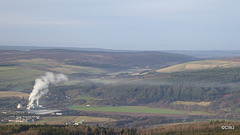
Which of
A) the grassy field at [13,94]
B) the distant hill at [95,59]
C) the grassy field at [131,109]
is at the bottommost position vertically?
the grassy field at [131,109]

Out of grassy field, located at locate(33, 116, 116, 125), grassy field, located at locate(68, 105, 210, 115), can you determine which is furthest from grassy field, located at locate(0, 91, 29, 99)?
grassy field, located at locate(33, 116, 116, 125)

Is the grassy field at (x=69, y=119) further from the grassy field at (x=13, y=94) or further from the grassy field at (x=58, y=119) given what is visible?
the grassy field at (x=13, y=94)

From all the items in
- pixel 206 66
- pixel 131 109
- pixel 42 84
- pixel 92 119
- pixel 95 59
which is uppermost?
pixel 206 66

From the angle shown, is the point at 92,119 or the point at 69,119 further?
the point at 92,119

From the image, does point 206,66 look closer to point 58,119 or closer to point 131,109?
point 131,109

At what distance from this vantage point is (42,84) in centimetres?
9288

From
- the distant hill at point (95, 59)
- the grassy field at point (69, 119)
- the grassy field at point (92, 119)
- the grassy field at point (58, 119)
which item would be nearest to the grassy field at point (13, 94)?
the grassy field at point (58, 119)

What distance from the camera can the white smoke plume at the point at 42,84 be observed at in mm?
77156

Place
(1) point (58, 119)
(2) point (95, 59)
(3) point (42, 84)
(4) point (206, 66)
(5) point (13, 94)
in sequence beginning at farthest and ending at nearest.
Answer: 1. (2) point (95, 59)
2. (4) point (206, 66)
3. (3) point (42, 84)
4. (5) point (13, 94)
5. (1) point (58, 119)

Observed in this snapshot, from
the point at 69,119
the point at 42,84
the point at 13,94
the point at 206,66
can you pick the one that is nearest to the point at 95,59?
the point at 206,66

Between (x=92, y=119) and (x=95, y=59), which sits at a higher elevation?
(x=95, y=59)

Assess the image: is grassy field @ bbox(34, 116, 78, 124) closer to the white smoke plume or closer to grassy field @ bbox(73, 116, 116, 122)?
grassy field @ bbox(73, 116, 116, 122)

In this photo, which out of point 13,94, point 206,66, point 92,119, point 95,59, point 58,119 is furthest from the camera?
point 95,59

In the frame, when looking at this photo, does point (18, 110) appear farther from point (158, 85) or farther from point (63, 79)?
point (63, 79)
